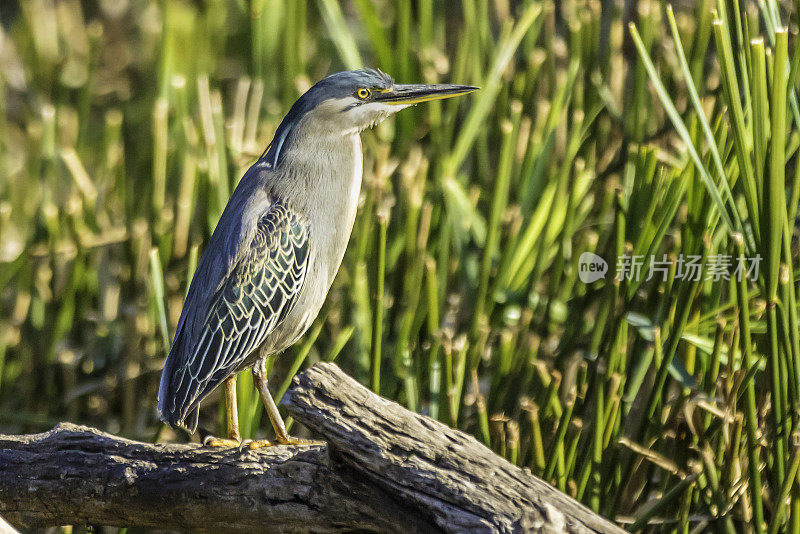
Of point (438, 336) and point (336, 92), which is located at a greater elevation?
point (336, 92)

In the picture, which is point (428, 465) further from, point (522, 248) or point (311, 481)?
point (522, 248)

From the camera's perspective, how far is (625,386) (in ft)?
6.61

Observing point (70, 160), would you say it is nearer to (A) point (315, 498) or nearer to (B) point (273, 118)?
(B) point (273, 118)

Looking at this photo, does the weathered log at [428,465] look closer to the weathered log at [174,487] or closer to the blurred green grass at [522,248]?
the weathered log at [174,487]

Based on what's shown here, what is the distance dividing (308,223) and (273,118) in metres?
1.54

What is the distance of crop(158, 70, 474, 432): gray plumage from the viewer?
1.69 metres

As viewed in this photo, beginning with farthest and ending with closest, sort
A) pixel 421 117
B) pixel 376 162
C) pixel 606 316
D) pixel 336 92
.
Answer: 1. pixel 421 117
2. pixel 376 162
3. pixel 606 316
4. pixel 336 92

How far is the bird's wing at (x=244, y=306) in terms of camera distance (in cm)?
169

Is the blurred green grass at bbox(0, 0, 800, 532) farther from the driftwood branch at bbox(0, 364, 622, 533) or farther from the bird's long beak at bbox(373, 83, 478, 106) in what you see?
the driftwood branch at bbox(0, 364, 622, 533)

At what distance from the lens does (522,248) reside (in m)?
2.32

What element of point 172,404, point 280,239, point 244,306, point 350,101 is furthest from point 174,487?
point 350,101

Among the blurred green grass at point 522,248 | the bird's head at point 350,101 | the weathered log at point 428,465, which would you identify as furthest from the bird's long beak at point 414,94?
the weathered log at point 428,465

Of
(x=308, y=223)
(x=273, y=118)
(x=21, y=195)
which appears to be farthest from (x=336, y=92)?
(x=21, y=195)

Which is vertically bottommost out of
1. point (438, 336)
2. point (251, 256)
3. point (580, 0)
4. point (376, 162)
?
point (438, 336)
